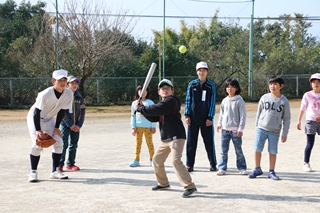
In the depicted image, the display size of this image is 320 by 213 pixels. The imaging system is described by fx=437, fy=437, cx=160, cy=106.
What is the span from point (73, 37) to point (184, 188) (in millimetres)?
22235

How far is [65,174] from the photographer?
8.06 metres

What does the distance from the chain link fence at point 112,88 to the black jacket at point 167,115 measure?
2124 centimetres

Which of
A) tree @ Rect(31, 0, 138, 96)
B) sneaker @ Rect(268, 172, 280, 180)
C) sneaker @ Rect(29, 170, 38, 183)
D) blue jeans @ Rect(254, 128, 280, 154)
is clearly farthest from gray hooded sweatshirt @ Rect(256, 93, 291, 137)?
tree @ Rect(31, 0, 138, 96)

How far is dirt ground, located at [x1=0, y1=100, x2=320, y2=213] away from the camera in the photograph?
19.3 feet

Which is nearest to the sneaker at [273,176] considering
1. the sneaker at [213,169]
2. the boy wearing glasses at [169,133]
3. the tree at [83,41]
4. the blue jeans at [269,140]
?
the blue jeans at [269,140]

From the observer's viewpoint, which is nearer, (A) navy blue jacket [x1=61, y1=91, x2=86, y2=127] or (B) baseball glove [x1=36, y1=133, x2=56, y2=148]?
(B) baseball glove [x1=36, y1=133, x2=56, y2=148]

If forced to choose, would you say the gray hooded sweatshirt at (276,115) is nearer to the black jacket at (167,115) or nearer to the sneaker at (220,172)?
the sneaker at (220,172)

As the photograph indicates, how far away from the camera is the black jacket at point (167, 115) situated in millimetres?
6434

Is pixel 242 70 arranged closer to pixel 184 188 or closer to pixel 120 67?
pixel 120 67

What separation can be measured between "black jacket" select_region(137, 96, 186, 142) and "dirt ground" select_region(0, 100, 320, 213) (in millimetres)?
898

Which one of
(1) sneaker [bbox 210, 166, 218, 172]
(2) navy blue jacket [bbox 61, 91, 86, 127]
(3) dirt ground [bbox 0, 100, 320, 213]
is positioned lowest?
(3) dirt ground [bbox 0, 100, 320, 213]

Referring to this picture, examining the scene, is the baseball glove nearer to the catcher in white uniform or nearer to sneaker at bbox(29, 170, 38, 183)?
the catcher in white uniform

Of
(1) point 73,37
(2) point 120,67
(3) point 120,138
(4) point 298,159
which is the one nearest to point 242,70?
(2) point 120,67

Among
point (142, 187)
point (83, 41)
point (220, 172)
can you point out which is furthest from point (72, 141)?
point (83, 41)
